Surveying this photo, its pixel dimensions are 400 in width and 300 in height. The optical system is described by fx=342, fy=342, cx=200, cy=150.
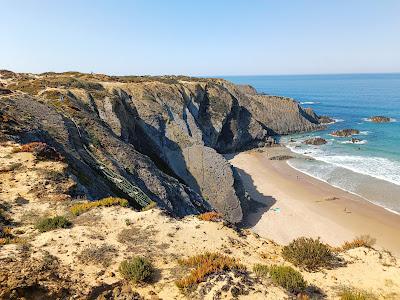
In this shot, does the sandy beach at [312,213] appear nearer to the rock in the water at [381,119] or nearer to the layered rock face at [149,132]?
the layered rock face at [149,132]

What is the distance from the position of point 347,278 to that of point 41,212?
39.3ft

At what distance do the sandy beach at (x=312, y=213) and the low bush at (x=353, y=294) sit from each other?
23705mm

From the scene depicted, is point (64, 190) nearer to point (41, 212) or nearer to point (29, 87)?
point (41, 212)

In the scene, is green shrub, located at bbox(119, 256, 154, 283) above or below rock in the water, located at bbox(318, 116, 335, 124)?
above

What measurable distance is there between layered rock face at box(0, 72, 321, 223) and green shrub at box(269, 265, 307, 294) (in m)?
11.8

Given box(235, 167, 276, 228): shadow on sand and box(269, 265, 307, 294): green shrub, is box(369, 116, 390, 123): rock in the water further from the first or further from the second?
box(269, 265, 307, 294): green shrub

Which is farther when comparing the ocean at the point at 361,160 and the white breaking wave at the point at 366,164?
the white breaking wave at the point at 366,164

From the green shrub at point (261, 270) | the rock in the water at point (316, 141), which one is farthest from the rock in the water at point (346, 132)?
the green shrub at point (261, 270)

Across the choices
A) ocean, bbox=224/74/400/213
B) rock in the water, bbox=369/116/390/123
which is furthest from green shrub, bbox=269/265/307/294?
rock in the water, bbox=369/116/390/123

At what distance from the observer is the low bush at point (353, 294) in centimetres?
923

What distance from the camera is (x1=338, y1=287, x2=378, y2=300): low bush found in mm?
9227

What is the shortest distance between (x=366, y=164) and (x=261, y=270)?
169ft

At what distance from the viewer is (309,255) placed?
11.6 meters

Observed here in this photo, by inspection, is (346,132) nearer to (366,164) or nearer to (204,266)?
(366,164)
